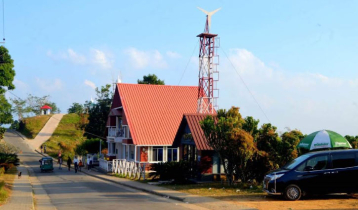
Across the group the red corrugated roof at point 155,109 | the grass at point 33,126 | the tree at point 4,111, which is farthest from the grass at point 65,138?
the red corrugated roof at point 155,109

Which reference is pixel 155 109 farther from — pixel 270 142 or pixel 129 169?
pixel 270 142

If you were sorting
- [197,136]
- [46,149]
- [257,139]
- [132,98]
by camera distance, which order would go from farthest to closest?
[46,149] → [132,98] → [197,136] → [257,139]

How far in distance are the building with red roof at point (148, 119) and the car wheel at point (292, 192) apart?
2267 cm

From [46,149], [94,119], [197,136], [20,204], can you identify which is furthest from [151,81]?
[20,204]

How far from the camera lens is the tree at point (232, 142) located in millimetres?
22422

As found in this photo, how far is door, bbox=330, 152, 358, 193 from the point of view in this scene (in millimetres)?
16688

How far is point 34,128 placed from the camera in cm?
9381

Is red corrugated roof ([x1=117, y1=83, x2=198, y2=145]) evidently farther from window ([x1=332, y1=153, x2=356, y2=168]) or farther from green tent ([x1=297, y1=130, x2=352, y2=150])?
window ([x1=332, y1=153, x2=356, y2=168])

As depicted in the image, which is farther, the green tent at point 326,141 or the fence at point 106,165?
the fence at point 106,165

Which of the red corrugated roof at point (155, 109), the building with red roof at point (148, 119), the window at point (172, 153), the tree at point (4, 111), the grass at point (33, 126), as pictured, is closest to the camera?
the building with red roof at point (148, 119)

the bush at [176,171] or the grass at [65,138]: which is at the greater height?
the grass at [65,138]

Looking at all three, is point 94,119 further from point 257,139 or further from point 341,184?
point 341,184

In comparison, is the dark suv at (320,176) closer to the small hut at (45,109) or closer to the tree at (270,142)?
the tree at (270,142)

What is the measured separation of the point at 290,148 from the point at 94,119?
41.5 metres
